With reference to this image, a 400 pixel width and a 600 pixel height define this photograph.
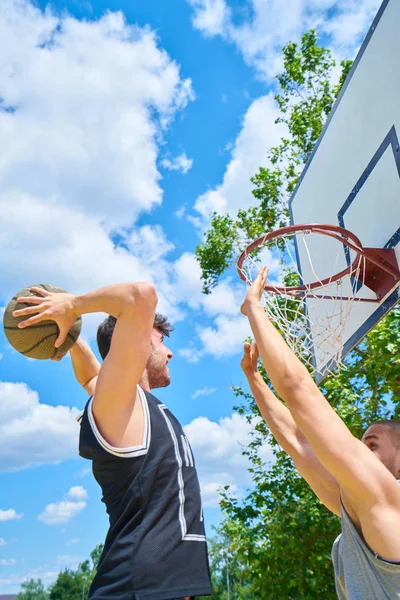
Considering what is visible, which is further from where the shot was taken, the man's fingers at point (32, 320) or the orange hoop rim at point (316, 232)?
the orange hoop rim at point (316, 232)

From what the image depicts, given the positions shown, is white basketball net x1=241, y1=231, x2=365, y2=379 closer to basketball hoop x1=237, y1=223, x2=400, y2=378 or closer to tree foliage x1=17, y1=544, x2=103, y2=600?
basketball hoop x1=237, y1=223, x2=400, y2=378

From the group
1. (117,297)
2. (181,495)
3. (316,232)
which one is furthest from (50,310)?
(316,232)

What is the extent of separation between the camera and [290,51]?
13688mm

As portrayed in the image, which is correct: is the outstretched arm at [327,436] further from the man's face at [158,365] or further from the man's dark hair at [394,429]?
the man's face at [158,365]

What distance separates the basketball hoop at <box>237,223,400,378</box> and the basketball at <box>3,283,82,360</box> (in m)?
1.89

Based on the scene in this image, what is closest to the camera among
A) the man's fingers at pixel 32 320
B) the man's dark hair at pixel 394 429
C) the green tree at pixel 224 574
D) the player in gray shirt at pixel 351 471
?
the player in gray shirt at pixel 351 471

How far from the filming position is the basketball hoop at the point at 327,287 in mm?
4281

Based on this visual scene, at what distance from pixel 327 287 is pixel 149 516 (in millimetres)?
3172

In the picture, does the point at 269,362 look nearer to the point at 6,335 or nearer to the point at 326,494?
the point at 326,494

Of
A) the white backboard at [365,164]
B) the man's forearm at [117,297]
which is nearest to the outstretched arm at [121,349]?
the man's forearm at [117,297]

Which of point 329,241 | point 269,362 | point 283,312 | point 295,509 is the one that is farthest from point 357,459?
point 295,509

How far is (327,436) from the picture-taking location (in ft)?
7.53

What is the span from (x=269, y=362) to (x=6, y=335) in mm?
1145

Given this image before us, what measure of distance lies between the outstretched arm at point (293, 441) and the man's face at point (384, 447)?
25 centimetres
